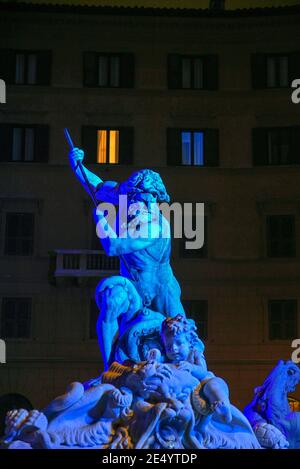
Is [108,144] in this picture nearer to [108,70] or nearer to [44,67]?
[108,70]

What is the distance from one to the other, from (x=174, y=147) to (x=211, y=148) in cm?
125

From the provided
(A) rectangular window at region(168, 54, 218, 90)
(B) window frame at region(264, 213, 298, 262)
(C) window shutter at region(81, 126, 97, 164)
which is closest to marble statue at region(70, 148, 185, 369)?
(B) window frame at region(264, 213, 298, 262)

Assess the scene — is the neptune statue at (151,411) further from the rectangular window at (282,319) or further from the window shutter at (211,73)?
the window shutter at (211,73)

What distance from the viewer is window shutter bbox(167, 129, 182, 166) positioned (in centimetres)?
2775

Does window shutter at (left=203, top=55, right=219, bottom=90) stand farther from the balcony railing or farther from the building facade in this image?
the balcony railing

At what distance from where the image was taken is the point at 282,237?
27094mm

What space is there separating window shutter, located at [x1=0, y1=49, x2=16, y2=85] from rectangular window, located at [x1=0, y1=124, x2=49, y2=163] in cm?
171

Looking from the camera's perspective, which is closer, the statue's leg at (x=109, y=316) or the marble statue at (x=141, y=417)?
the marble statue at (x=141, y=417)

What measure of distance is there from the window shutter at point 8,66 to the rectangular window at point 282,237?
9957 mm

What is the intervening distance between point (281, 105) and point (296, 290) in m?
6.30

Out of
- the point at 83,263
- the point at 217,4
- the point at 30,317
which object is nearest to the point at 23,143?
the point at 83,263

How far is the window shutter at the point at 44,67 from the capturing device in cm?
2812

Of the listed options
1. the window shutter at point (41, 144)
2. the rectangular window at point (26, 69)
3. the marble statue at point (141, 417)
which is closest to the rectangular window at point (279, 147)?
the window shutter at point (41, 144)

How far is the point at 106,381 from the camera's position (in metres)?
8.02
